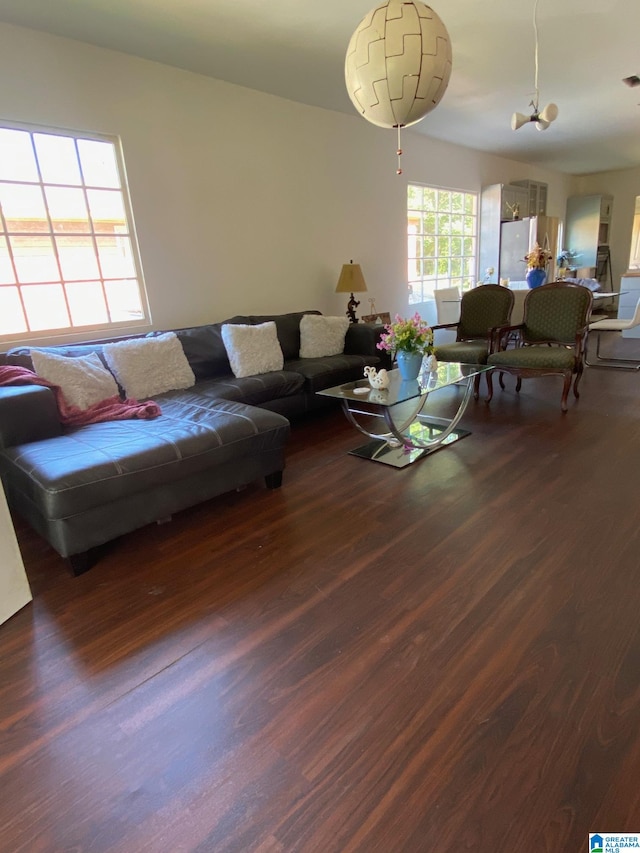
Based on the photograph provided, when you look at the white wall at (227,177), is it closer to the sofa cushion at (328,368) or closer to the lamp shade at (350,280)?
the lamp shade at (350,280)

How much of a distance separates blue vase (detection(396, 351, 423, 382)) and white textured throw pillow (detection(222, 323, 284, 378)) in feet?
3.53

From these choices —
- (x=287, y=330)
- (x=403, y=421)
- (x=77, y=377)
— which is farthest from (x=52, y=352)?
(x=403, y=421)

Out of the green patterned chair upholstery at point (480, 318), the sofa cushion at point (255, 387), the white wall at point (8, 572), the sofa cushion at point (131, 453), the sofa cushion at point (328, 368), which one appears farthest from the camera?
the green patterned chair upholstery at point (480, 318)

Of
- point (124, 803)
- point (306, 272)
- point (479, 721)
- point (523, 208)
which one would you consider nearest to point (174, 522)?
point (124, 803)

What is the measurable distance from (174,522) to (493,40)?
3829 mm

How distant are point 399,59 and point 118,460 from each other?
6.13 feet

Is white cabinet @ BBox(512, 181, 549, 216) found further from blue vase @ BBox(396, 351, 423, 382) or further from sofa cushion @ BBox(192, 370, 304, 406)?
sofa cushion @ BBox(192, 370, 304, 406)

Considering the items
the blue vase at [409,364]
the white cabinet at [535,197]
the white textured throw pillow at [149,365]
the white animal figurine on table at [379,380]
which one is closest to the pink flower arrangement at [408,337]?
the blue vase at [409,364]

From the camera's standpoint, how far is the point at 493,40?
3.30 meters

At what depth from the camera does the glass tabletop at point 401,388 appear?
2.79 m

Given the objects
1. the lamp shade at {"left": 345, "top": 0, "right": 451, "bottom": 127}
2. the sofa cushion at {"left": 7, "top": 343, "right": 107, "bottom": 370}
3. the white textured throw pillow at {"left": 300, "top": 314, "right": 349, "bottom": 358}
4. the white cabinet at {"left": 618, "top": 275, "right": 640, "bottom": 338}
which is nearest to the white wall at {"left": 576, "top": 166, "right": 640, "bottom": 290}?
the white cabinet at {"left": 618, "top": 275, "right": 640, "bottom": 338}

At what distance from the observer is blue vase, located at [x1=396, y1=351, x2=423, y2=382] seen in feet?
9.78

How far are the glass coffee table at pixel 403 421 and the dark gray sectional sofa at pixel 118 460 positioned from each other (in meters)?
0.61

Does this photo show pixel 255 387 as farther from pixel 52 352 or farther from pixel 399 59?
pixel 399 59
